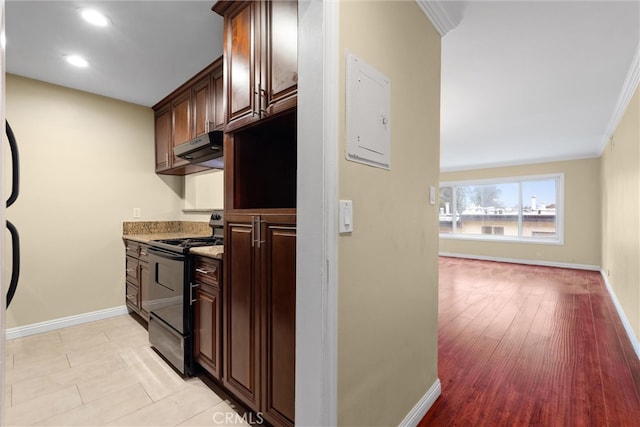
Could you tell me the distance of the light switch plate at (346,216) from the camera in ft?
3.48

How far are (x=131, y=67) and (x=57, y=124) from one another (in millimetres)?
1124

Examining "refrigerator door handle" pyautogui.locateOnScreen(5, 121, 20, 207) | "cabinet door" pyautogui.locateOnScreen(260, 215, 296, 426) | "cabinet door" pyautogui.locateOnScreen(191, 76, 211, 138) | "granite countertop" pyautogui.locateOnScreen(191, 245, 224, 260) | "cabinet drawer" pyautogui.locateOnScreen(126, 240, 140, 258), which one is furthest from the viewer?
"cabinet drawer" pyautogui.locateOnScreen(126, 240, 140, 258)

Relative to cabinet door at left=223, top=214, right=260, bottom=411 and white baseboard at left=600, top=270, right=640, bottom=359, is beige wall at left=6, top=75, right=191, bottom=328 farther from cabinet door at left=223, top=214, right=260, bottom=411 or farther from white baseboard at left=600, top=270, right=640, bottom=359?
white baseboard at left=600, top=270, right=640, bottom=359

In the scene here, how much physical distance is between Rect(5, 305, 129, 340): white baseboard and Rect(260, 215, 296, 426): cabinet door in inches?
104

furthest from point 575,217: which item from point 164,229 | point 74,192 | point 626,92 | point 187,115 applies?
point 74,192

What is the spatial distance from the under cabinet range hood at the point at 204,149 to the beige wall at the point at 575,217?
674cm

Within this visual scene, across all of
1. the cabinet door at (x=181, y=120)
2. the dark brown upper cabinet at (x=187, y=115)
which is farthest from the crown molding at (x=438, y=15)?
the cabinet door at (x=181, y=120)

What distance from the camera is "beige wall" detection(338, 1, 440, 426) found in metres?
1.12

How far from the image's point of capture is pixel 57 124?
292 centimetres

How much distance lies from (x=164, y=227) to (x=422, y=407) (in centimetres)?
334

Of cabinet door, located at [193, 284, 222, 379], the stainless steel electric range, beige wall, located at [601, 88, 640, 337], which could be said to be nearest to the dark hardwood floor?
beige wall, located at [601, 88, 640, 337]

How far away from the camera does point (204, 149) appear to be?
2.37 m

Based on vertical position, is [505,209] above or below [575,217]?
above

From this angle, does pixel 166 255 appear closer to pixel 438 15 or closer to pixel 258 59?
pixel 258 59
